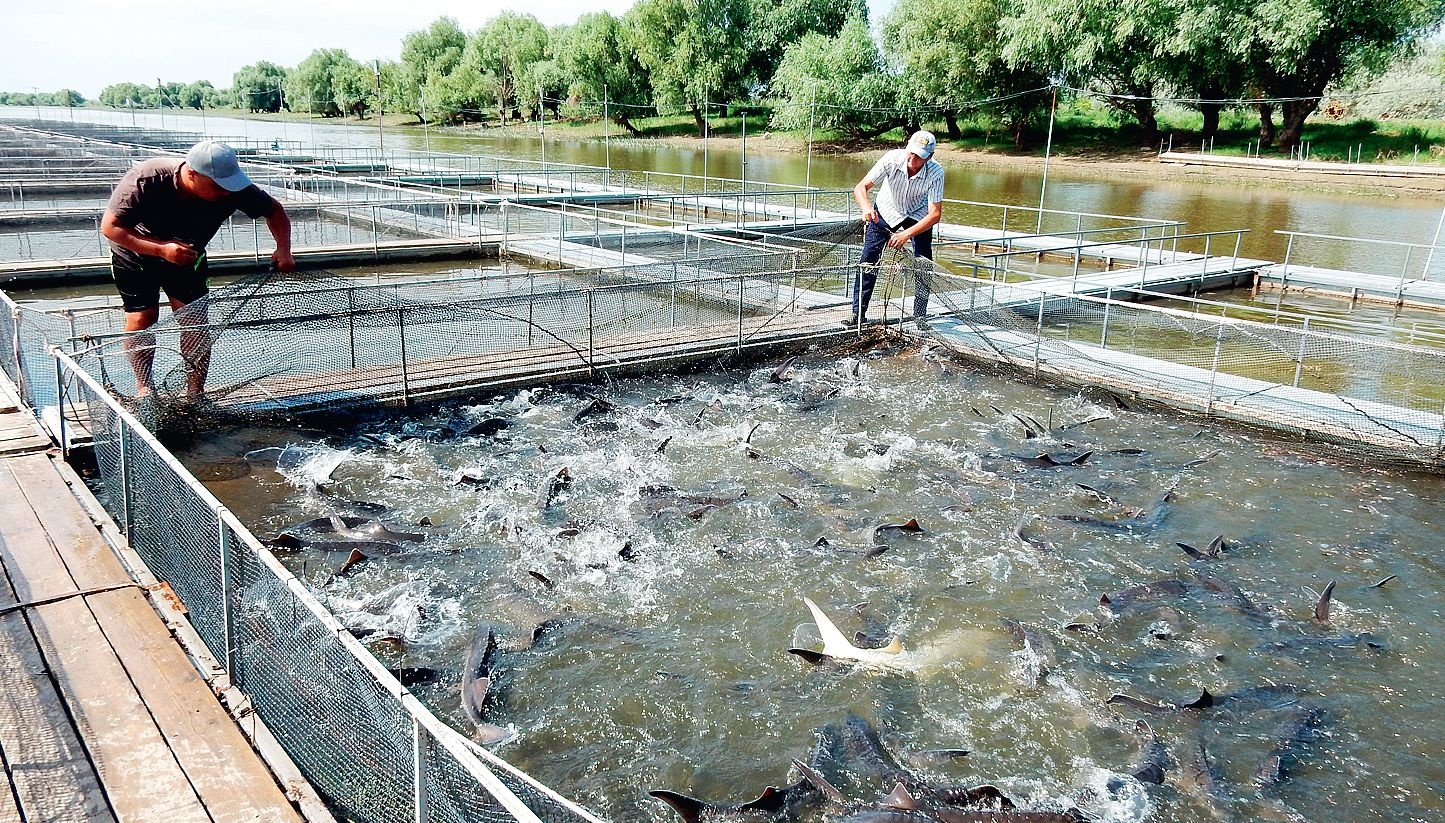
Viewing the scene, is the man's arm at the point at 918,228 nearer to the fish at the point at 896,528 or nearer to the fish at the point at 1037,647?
the fish at the point at 896,528

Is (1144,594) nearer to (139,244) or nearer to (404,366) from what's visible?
(404,366)

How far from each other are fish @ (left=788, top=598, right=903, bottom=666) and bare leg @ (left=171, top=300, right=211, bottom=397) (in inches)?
255

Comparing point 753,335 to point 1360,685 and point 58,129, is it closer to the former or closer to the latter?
point 1360,685

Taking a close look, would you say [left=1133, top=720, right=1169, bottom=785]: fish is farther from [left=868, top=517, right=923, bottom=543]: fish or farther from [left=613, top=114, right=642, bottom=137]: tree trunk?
[left=613, top=114, right=642, bottom=137]: tree trunk

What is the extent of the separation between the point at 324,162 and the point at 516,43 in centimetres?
6977

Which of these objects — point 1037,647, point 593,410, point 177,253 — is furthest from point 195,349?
point 1037,647

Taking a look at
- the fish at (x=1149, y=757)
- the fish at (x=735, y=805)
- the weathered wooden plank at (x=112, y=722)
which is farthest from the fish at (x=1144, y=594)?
the weathered wooden plank at (x=112, y=722)

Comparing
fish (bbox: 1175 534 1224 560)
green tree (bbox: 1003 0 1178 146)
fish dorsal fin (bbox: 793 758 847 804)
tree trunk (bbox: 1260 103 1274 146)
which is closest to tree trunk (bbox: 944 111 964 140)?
green tree (bbox: 1003 0 1178 146)

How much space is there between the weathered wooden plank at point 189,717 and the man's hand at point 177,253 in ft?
13.3

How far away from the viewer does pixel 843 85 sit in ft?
219

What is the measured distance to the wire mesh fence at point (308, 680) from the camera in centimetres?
324

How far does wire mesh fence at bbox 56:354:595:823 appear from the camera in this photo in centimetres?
324

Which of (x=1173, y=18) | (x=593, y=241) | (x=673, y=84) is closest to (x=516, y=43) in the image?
(x=673, y=84)

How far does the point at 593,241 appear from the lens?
78.5 ft
